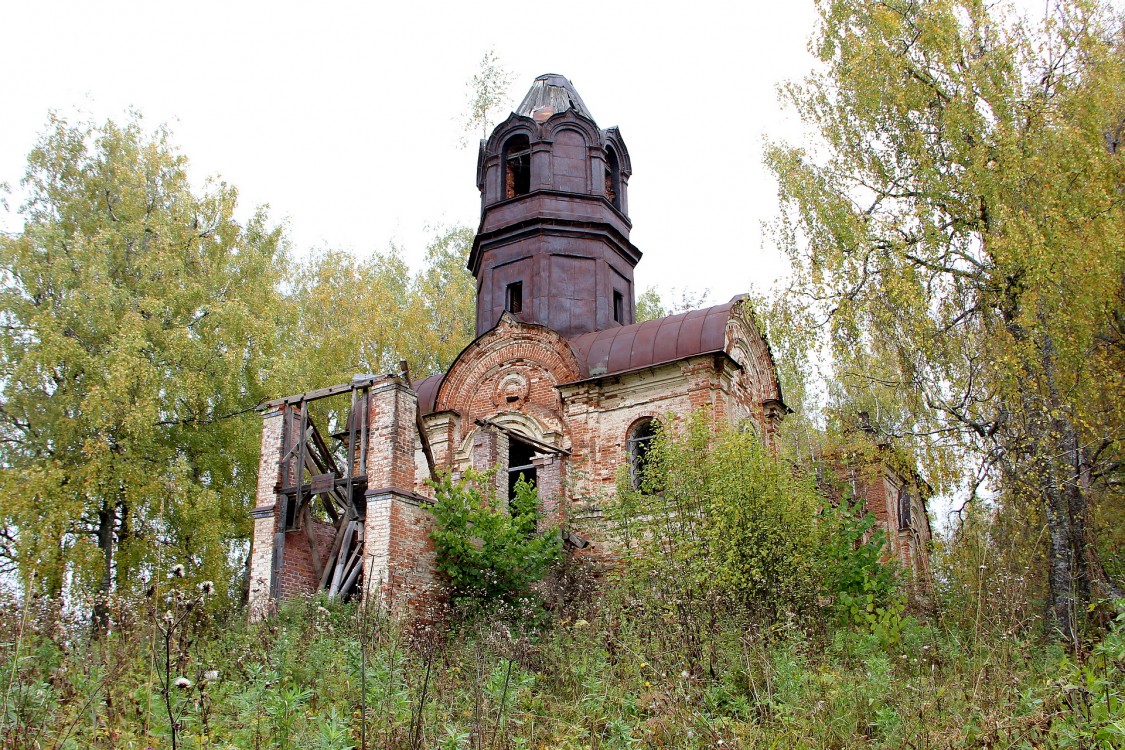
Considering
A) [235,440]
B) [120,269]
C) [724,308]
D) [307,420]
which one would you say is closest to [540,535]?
[307,420]

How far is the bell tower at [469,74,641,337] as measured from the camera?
59.9 feet

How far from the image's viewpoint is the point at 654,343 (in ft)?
51.4

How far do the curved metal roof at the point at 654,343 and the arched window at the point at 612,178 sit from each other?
14.8 ft

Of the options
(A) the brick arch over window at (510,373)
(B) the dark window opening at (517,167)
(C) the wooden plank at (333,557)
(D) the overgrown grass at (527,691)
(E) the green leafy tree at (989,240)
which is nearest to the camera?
(D) the overgrown grass at (527,691)

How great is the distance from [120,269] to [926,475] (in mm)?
14182

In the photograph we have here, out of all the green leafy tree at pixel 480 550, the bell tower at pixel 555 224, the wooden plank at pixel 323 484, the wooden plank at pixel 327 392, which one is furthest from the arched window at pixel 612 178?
the wooden plank at pixel 323 484

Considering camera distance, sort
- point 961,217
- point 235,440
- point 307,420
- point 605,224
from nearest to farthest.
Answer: point 961,217 < point 307,420 < point 235,440 < point 605,224

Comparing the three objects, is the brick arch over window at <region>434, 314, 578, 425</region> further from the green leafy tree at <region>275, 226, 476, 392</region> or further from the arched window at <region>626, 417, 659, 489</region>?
the green leafy tree at <region>275, 226, 476, 392</region>

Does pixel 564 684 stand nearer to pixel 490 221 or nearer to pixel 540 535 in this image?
pixel 540 535

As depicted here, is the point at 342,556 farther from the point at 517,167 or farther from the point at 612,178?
the point at 612,178

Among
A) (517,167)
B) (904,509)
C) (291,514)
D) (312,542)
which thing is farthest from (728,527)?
(904,509)

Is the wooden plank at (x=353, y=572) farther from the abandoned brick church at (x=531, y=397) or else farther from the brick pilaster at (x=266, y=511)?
the brick pilaster at (x=266, y=511)

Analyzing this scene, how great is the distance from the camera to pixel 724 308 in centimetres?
1576

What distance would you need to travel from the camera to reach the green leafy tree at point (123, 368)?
14477 millimetres
